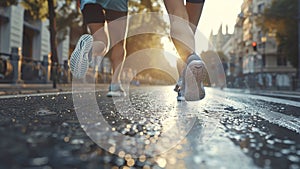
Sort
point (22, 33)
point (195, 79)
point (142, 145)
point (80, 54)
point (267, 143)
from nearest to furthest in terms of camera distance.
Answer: point (142, 145) < point (267, 143) < point (195, 79) < point (80, 54) < point (22, 33)

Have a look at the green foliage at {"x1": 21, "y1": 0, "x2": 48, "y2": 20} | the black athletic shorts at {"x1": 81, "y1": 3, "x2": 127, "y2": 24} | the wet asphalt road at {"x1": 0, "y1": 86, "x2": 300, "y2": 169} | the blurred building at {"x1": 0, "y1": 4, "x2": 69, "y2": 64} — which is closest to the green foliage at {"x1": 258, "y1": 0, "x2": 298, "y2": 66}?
the green foliage at {"x1": 21, "y1": 0, "x2": 48, "y2": 20}

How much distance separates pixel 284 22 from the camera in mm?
20719

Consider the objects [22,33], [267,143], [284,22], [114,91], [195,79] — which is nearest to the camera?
[267,143]

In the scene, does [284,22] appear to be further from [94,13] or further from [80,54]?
[80,54]

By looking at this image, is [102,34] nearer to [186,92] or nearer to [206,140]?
[186,92]

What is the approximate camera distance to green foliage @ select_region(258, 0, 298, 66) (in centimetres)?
2005

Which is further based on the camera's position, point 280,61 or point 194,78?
point 280,61

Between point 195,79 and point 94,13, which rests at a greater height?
point 94,13

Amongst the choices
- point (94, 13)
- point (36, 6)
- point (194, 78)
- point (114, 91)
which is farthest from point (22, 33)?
point (194, 78)

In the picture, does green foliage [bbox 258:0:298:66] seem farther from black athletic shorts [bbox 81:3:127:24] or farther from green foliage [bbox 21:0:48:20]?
black athletic shorts [bbox 81:3:127:24]

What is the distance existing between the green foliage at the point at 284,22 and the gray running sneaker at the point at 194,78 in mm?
19051

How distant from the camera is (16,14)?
2064cm

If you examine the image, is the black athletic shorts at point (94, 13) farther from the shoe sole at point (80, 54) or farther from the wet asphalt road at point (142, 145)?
the wet asphalt road at point (142, 145)

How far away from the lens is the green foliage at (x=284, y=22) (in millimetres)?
20047
